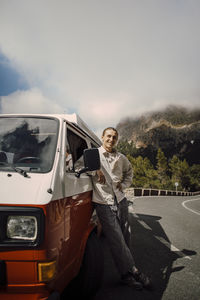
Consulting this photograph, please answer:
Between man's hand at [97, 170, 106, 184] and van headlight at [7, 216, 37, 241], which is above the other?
man's hand at [97, 170, 106, 184]

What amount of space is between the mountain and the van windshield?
92926 mm

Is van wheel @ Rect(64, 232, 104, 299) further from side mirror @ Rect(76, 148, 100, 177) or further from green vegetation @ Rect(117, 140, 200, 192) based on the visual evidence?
green vegetation @ Rect(117, 140, 200, 192)

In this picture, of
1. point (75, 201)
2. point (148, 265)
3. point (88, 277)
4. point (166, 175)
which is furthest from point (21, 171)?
point (166, 175)

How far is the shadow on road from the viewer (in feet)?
8.41

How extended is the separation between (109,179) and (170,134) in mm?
98465

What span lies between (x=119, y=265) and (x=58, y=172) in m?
1.59

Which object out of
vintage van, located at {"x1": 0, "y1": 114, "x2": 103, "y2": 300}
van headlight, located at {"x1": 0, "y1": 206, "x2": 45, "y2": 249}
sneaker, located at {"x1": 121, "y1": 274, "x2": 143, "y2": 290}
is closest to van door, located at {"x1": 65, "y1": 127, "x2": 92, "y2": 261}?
vintage van, located at {"x1": 0, "y1": 114, "x2": 103, "y2": 300}

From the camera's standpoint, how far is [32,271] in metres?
1.47

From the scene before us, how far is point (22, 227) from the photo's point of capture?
1529mm

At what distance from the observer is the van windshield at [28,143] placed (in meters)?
1.96

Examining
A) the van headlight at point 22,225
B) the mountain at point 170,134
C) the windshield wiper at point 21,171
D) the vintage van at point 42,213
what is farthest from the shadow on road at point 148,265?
the mountain at point 170,134

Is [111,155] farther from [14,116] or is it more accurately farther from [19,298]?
[19,298]

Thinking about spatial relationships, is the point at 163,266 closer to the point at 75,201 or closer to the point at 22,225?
the point at 75,201

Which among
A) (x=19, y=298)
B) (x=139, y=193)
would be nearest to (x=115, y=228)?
(x=19, y=298)
